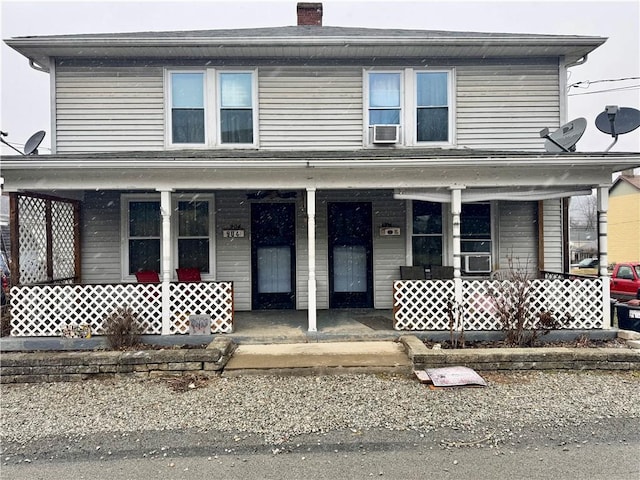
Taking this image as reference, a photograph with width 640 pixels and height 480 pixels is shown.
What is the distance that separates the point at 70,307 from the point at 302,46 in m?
6.29

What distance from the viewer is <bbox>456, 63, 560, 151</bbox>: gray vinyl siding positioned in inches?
346

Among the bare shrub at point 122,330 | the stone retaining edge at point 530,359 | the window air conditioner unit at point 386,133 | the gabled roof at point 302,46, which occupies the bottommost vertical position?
the stone retaining edge at point 530,359

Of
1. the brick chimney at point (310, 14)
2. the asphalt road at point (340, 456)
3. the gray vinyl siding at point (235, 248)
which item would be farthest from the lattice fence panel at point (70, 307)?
the brick chimney at point (310, 14)

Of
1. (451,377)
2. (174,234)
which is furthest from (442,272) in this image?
(174,234)

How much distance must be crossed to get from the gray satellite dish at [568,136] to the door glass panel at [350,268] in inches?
162

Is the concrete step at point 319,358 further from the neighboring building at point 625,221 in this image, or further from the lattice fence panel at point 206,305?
the neighboring building at point 625,221

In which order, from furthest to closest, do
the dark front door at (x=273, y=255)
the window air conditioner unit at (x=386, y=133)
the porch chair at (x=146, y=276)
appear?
1. the dark front door at (x=273, y=255)
2. the window air conditioner unit at (x=386, y=133)
3. the porch chair at (x=146, y=276)

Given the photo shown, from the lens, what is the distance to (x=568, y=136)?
301 inches

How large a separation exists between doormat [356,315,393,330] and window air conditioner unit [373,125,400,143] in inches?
139

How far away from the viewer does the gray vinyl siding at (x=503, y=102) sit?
346 inches

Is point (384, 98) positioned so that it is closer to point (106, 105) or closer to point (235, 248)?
point (235, 248)

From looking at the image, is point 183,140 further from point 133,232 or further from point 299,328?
point 299,328

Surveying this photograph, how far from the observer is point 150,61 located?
28.2 feet

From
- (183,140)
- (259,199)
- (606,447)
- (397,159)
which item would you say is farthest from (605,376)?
(183,140)
